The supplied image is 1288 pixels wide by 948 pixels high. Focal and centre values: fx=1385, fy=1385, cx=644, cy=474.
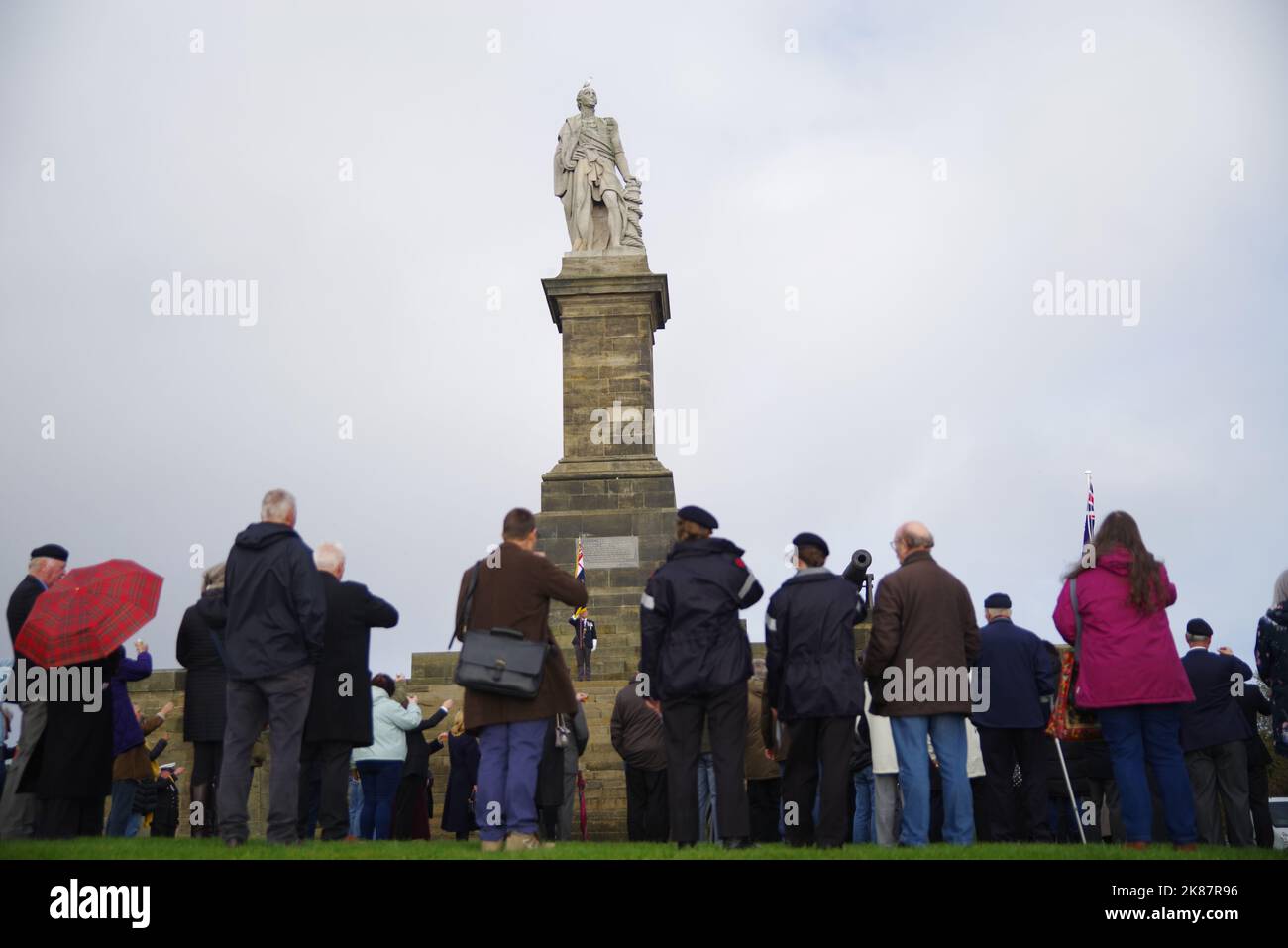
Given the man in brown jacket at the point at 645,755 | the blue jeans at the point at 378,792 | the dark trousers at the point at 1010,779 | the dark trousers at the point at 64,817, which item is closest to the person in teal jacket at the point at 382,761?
the blue jeans at the point at 378,792

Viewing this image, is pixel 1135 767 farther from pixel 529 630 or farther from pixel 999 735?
pixel 529 630

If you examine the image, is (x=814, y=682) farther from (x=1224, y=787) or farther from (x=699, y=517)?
(x=1224, y=787)

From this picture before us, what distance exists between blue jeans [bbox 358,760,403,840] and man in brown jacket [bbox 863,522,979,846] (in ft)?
15.9

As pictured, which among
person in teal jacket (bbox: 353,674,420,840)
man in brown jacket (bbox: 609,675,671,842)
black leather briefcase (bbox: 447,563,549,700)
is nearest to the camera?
black leather briefcase (bbox: 447,563,549,700)

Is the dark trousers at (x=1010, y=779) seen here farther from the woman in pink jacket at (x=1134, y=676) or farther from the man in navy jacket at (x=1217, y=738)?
the woman in pink jacket at (x=1134, y=676)

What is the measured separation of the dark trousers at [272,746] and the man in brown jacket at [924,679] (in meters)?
3.52

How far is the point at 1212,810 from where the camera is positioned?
10.6 metres

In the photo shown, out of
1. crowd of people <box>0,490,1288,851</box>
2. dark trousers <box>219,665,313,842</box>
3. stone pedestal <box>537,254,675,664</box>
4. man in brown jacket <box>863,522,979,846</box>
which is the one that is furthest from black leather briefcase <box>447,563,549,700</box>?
stone pedestal <box>537,254,675,664</box>

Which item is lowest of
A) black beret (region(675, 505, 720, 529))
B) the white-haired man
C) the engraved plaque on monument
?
the white-haired man

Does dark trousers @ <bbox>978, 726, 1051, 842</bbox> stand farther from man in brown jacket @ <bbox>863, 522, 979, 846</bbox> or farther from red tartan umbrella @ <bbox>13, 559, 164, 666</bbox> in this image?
red tartan umbrella @ <bbox>13, 559, 164, 666</bbox>

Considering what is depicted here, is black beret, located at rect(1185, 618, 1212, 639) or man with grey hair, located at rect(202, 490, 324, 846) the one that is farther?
black beret, located at rect(1185, 618, 1212, 639)

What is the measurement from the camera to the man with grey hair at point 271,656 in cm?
814

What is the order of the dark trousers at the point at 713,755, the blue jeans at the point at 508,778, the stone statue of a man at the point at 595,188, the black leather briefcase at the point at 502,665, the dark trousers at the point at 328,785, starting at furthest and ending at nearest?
the stone statue of a man at the point at 595,188
the dark trousers at the point at 328,785
the dark trousers at the point at 713,755
the blue jeans at the point at 508,778
the black leather briefcase at the point at 502,665

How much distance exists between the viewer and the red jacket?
8359mm
